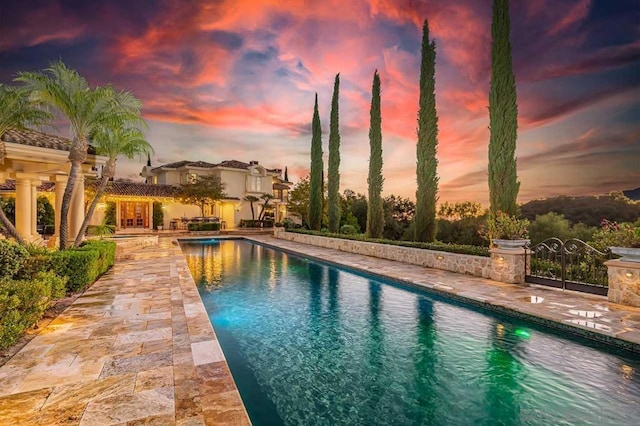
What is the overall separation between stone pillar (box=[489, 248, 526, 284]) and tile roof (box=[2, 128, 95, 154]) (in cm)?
1212

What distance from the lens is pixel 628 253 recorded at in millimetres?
5926

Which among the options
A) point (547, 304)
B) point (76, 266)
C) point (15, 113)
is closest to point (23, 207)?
point (15, 113)

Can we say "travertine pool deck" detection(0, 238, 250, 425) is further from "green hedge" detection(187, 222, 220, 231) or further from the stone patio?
"green hedge" detection(187, 222, 220, 231)

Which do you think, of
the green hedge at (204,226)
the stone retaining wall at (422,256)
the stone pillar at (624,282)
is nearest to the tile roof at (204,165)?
the green hedge at (204,226)

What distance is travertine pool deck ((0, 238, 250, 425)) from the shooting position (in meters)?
2.67

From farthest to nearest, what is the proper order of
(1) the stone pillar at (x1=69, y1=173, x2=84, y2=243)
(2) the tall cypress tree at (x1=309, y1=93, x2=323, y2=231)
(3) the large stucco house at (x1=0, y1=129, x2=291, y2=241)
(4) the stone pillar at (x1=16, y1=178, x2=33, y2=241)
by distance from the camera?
(2) the tall cypress tree at (x1=309, y1=93, x2=323, y2=231)
(4) the stone pillar at (x1=16, y1=178, x2=33, y2=241)
(1) the stone pillar at (x1=69, y1=173, x2=84, y2=243)
(3) the large stucco house at (x1=0, y1=129, x2=291, y2=241)

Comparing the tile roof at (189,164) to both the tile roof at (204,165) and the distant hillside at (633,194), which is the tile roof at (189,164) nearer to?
the tile roof at (204,165)

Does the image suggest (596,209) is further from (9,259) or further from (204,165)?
(204,165)

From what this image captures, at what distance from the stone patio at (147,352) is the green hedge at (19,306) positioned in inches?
9.8

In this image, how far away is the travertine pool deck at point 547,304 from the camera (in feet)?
15.6

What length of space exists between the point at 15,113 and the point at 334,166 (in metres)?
16.1

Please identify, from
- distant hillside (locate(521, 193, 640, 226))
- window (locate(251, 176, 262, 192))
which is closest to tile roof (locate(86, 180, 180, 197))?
window (locate(251, 176, 262, 192))

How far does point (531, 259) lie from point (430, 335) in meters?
5.00

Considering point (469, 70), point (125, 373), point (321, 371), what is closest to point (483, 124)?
point (469, 70)
